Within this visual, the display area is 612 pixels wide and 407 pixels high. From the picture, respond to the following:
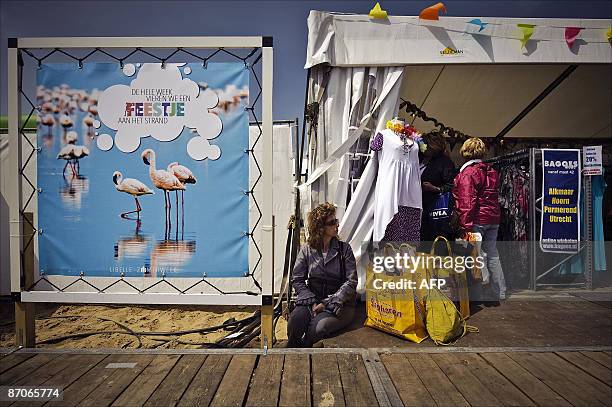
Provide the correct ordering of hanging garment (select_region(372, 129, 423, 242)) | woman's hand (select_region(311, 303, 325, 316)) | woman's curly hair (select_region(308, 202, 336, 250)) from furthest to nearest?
1. hanging garment (select_region(372, 129, 423, 242))
2. woman's curly hair (select_region(308, 202, 336, 250))
3. woman's hand (select_region(311, 303, 325, 316))

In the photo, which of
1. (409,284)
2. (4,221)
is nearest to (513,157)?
(409,284)

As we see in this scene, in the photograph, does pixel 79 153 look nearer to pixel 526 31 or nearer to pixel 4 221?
pixel 4 221

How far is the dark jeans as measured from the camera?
275 cm

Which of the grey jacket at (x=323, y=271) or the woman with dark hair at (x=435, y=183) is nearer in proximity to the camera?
the grey jacket at (x=323, y=271)

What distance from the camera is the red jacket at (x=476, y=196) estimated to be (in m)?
3.44

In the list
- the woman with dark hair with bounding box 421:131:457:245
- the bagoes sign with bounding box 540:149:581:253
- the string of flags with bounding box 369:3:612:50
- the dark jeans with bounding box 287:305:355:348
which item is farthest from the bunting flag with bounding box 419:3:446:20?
the dark jeans with bounding box 287:305:355:348

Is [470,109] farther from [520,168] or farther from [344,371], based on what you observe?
[344,371]

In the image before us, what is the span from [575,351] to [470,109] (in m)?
3.67

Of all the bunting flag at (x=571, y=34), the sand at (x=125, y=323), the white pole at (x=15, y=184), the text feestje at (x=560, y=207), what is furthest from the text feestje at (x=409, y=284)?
the bunting flag at (x=571, y=34)

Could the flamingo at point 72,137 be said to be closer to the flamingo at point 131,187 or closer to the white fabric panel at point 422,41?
the flamingo at point 131,187

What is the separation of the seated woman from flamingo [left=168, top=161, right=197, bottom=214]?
3.28 feet

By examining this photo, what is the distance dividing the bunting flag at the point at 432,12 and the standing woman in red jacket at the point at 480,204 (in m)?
1.25

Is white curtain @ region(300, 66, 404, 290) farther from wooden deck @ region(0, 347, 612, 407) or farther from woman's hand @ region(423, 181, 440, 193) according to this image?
wooden deck @ region(0, 347, 612, 407)

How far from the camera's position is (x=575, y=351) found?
7.84ft
